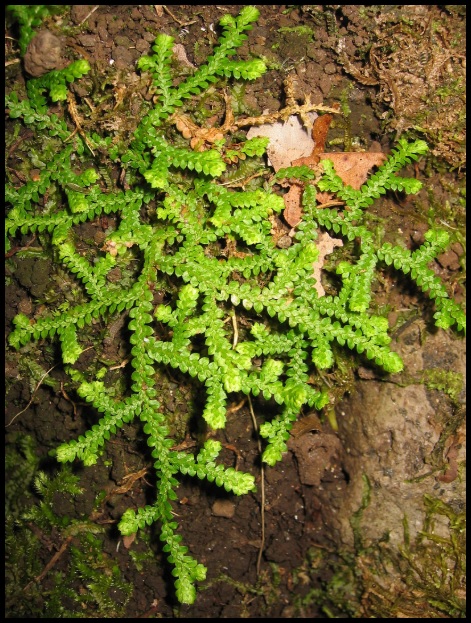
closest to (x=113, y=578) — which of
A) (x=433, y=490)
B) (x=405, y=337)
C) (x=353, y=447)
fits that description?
(x=353, y=447)

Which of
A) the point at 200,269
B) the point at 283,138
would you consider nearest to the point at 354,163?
the point at 283,138

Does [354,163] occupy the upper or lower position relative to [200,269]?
upper

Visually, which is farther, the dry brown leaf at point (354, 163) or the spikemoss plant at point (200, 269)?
the dry brown leaf at point (354, 163)

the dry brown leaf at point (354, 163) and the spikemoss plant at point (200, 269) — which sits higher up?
the dry brown leaf at point (354, 163)

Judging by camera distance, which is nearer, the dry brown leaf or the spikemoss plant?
the spikemoss plant

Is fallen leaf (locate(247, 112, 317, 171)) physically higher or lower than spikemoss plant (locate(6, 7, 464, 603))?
higher

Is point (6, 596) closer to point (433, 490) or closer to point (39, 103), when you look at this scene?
point (433, 490)

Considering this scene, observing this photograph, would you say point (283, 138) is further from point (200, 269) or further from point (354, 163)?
point (200, 269)

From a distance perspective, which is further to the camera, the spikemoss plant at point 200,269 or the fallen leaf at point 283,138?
the fallen leaf at point 283,138
